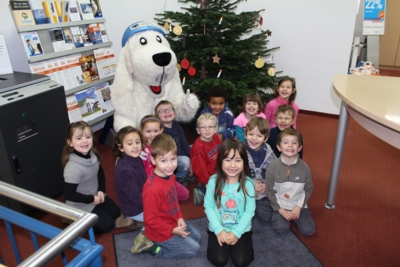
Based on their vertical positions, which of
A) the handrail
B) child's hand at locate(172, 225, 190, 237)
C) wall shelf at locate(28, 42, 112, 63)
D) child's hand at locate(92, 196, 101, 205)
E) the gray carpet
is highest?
wall shelf at locate(28, 42, 112, 63)

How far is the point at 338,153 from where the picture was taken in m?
2.16

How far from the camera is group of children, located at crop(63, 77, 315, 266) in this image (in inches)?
70.1

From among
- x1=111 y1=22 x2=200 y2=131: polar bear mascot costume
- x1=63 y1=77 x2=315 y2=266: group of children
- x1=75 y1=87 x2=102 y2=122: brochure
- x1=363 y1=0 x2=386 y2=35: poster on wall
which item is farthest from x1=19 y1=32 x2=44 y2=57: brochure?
x1=363 y1=0 x2=386 y2=35: poster on wall

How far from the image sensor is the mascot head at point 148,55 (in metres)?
2.42

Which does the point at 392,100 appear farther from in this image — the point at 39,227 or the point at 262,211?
the point at 39,227

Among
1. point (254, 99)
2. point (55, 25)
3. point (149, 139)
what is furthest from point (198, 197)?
point (55, 25)

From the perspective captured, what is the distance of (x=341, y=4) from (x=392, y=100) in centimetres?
244

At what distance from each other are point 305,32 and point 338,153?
86.9 inches

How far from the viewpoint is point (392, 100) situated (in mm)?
1559

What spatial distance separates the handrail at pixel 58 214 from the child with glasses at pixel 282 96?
2260 mm

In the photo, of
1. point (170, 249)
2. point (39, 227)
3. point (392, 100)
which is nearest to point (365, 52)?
point (392, 100)

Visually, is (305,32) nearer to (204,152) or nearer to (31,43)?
(204,152)

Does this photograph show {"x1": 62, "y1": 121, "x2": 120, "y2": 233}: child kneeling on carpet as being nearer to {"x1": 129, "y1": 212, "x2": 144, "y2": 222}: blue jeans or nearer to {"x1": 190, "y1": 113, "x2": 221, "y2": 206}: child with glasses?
{"x1": 129, "y1": 212, "x2": 144, "y2": 222}: blue jeans

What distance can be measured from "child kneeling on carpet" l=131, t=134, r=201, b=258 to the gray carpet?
0.05m
